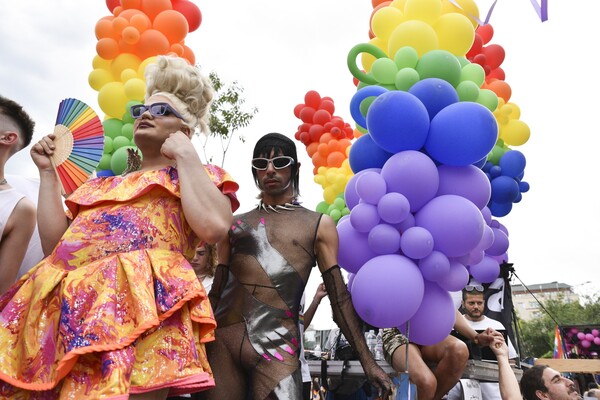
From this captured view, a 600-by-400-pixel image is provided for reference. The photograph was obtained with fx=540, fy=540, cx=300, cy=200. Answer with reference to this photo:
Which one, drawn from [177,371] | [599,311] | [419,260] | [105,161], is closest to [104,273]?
[177,371]

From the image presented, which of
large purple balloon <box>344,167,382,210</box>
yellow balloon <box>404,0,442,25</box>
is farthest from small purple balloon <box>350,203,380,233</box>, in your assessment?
yellow balloon <box>404,0,442,25</box>

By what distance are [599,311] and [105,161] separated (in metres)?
40.8

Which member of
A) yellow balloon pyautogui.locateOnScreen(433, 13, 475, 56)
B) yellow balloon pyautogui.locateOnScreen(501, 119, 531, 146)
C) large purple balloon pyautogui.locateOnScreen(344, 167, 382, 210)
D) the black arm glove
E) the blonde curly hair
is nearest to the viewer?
the blonde curly hair

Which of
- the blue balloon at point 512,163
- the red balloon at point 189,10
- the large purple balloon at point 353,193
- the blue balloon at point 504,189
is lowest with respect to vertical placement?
the large purple balloon at point 353,193

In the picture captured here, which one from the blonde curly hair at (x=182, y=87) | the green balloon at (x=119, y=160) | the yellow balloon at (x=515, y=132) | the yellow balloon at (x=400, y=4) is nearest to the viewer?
the blonde curly hair at (x=182, y=87)

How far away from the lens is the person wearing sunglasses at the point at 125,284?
1.58m

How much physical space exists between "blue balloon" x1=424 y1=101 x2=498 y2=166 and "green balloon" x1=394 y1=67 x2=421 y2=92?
45 cm

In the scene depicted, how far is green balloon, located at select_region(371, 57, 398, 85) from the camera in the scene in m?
3.39

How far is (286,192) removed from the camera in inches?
104

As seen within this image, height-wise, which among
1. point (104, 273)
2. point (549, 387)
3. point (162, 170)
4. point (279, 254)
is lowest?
point (549, 387)

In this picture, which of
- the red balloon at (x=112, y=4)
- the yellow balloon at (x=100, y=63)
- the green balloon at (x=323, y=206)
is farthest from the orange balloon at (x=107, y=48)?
the green balloon at (x=323, y=206)

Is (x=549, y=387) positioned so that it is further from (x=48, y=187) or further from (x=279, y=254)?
(x=48, y=187)

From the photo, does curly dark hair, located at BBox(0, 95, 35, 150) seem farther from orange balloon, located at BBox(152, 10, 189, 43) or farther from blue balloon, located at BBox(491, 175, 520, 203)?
blue balloon, located at BBox(491, 175, 520, 203)

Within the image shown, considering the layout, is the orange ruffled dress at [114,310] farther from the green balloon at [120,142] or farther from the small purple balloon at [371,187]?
the green balloon at [120,142]
